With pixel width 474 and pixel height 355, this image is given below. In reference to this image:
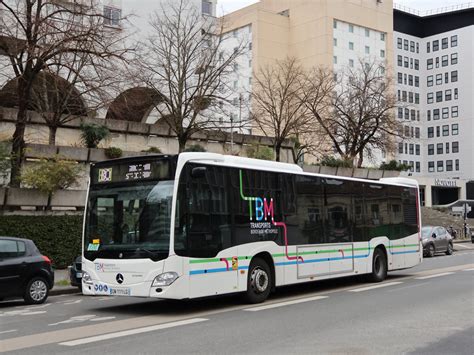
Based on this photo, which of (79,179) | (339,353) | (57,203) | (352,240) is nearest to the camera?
(339,353)

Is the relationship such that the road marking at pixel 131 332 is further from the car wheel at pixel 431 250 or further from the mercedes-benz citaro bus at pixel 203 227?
the car wheel at pixel 431 250

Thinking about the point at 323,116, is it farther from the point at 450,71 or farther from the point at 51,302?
the point at 450,71

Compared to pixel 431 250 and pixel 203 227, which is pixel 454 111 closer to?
pixel 431 250

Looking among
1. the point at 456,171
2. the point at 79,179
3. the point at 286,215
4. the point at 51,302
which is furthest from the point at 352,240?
the point at 456,171

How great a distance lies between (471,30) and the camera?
10381 cm

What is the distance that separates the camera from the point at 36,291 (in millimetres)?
14305

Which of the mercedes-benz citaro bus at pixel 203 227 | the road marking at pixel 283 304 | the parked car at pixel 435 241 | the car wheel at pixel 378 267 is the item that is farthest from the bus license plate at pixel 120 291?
the parked car at pixel 435 241

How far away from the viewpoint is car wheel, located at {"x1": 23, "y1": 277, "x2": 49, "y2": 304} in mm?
14125

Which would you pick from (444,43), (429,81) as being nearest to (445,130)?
(429,81)

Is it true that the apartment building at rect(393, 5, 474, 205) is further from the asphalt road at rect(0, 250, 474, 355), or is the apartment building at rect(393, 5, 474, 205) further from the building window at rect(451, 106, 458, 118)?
the asphalt road at rect(0, 250, 474, 355)

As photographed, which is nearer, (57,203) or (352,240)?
(352,240)

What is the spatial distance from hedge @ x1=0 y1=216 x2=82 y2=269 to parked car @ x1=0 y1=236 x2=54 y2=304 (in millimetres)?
6692

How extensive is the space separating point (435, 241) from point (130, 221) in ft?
79.5

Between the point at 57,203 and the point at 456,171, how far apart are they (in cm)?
9466
